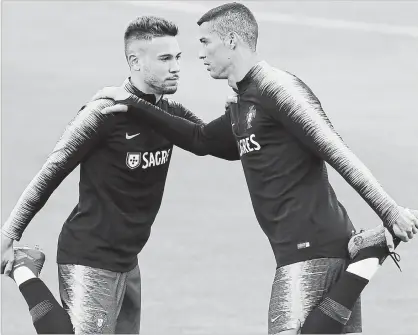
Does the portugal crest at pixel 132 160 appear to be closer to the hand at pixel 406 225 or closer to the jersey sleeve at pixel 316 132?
the jersey sleeve at pixel 316 132

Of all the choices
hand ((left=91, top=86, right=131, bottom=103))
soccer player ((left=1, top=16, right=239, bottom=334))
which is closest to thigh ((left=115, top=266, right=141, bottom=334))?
soccer player ((left=1, top=16, right=239, bottom=334))

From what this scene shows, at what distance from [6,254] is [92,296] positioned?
0.58 meters

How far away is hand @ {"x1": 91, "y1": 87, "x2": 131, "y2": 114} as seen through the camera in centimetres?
743

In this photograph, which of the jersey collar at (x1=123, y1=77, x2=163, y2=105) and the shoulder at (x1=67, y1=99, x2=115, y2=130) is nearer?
the shoulder at (x1=67, y1=99, x2=115, y2=130)

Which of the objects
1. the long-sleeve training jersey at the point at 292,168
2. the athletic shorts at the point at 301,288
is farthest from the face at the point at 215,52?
the athletic shorts at the point at 301,288

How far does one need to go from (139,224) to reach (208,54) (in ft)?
3.73

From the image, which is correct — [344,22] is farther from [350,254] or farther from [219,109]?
[350,254]

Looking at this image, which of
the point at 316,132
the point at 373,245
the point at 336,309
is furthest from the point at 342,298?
the point at 316,132

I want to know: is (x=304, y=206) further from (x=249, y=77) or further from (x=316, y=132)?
(x=249, y=77)

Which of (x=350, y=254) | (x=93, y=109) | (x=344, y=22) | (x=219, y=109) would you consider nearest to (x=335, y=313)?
(x=350, y=254)

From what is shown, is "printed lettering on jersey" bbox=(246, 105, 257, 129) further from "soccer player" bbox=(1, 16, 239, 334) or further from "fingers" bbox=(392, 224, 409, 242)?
"fingers" bbox=(392, 224, 409, 242)

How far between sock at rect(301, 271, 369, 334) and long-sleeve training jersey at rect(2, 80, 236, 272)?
136 centimetres

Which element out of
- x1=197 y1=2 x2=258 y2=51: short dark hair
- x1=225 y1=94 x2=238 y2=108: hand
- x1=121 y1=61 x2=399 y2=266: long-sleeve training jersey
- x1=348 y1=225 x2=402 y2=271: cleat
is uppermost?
x1=197 y1=2 x2=258 y2=51: short dark hair

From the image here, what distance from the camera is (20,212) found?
746cm
